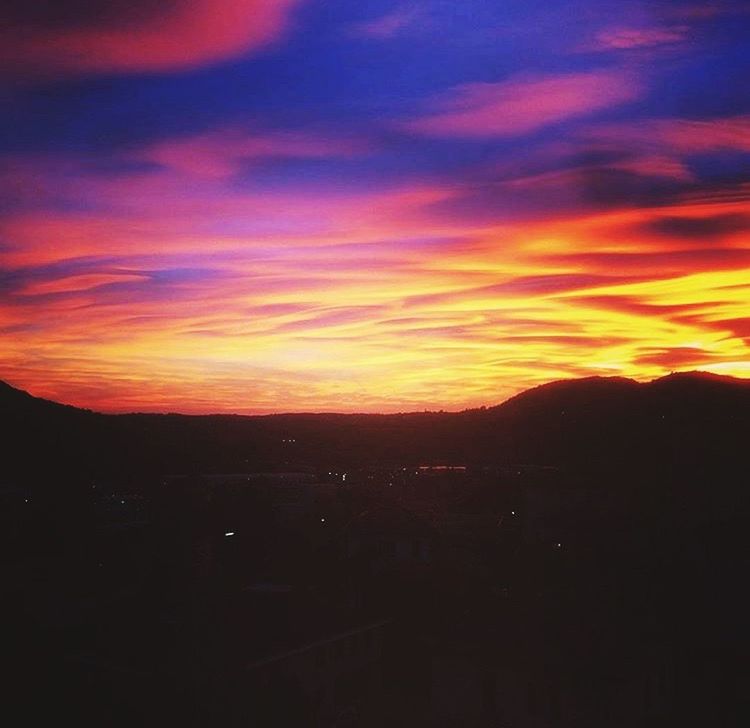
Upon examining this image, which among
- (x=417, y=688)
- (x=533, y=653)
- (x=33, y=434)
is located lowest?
(x=417, y=688)

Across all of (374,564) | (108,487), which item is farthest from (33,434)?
(374,564)

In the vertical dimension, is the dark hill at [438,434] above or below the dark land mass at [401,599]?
above

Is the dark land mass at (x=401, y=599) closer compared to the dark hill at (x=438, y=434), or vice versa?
the dark land mass at (x=401, y=599)

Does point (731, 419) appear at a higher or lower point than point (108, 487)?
higher

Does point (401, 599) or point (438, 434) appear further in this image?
point (438, 434)

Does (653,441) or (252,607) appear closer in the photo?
(252,607)

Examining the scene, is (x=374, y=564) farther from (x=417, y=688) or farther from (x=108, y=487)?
(x=108, y=487)

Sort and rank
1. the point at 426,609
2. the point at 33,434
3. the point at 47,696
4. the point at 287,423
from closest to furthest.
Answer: the point at 47,696
the point at 426,609
the point at 33,434
the point at 287,423

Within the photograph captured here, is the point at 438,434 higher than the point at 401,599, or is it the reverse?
the point at 438,434
